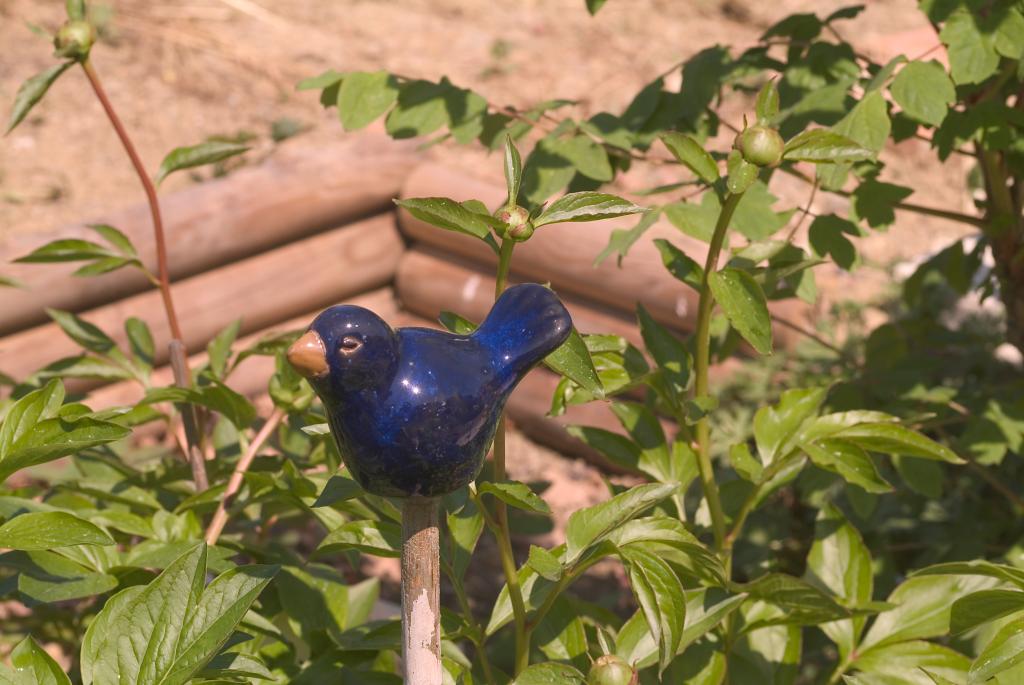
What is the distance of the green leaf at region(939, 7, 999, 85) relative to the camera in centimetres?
134

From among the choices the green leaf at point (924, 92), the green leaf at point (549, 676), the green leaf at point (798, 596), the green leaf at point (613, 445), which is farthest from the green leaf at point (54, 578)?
the green leaf at point (924, 92)

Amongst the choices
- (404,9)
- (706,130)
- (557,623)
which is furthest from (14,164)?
(557,623)

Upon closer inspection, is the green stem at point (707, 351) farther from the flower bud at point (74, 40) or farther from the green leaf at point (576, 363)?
the flower bud at point (74, 40)

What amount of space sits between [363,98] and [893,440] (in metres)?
0.80

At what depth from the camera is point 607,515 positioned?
1077 millimetres

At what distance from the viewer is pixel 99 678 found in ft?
3.23

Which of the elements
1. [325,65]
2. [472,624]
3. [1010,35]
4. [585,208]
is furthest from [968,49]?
[325,65]

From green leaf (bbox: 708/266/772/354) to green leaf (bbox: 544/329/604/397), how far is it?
21 centimetres

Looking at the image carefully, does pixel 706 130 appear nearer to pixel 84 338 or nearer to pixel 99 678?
pixel 84 338

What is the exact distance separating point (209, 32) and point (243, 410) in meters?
2.93

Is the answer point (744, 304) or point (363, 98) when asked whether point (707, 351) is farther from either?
point (363, 98)

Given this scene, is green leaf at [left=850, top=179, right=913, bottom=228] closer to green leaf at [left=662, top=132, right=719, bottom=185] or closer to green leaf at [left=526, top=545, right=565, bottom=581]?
green leaf at [left=662, top=132, right=719, bottom=185]

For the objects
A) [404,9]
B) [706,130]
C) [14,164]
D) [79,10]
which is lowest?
[14,164]

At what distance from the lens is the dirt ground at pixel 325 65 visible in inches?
134
